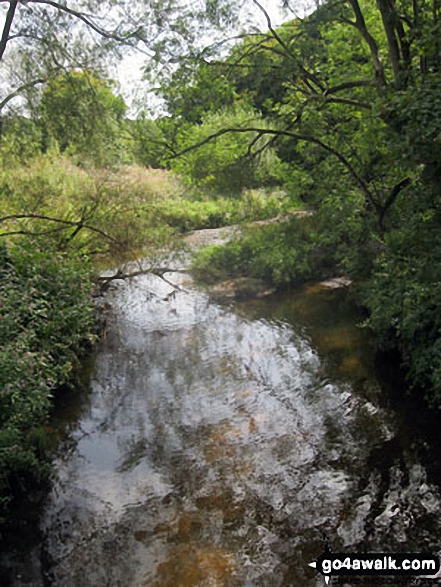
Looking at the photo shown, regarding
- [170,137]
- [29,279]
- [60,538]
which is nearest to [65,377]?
[29,279]

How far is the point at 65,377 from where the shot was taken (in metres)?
7.48

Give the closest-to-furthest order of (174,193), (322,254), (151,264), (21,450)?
(21,450), (151,264), (322,254), (174,193)

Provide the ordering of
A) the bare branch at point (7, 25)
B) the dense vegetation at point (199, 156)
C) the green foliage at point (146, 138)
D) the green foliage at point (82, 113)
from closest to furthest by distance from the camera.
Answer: the dense vegetation at point (199, 156), the bare branch at point (7, 25), the green foliage at point (82, 113), the green foliage at point (146, 138)

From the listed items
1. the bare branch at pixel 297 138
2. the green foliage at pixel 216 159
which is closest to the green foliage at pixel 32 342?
the green foliage at pixel 216 159

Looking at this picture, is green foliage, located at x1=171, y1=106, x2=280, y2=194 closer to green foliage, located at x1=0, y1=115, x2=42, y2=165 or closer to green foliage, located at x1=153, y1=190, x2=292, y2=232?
green foliage, located at x1=0, y1=115, x2=42, y2=165

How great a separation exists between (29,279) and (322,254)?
768 centimetres

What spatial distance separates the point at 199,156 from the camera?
31.4 feet

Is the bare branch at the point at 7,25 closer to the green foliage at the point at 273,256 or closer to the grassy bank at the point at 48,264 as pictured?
the grassy bank at the point at 48,264

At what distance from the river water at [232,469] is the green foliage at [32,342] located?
1.53ft

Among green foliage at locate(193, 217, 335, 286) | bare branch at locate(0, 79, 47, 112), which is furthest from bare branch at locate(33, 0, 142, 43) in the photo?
green foliage at locate(193, 217, 335, 286)

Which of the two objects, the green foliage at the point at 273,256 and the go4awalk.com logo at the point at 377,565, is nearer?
the go4awalk.com logo at the point at 377,565

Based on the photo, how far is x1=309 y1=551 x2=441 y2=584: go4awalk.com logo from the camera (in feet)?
13.5

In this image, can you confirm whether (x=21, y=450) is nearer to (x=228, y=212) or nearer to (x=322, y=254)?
(x=322, y=254)

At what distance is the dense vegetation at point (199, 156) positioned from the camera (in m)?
6.02
